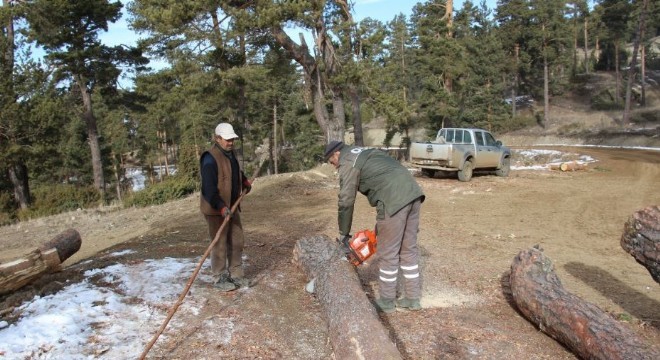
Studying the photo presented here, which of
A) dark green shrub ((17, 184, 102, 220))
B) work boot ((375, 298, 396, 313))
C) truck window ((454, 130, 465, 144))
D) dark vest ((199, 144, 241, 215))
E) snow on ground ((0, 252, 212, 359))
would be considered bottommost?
dark green shrub ((17, 184, 102, 220))

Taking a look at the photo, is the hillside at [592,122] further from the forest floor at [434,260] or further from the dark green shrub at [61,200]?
the dark green shrub at [61,200]

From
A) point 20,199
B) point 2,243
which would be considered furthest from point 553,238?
Answer: point 20,199

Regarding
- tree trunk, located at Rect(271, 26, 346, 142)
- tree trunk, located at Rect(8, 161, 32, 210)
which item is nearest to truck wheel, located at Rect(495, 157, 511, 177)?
tree trunk, located at Rect(271, 26, 346, 142)

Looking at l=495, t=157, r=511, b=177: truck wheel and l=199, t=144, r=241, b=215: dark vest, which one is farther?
l=495, t=157, r=511, b=177: truck wheel

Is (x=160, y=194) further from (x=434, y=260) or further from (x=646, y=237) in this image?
(x=646, y=237)

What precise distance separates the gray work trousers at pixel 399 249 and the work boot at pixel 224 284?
1.80 m

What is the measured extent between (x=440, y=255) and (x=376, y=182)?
335cm

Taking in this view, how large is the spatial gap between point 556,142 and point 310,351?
3939 centimetres

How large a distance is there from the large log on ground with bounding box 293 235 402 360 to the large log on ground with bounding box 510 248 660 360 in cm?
184

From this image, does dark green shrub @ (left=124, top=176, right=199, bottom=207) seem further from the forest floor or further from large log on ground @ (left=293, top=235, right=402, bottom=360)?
large log on ground @ (left=293, top=235, right=402, bottom=360)

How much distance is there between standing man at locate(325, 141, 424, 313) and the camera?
16.7 ft

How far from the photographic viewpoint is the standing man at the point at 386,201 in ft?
16.7

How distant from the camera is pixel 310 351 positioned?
14.3 ft

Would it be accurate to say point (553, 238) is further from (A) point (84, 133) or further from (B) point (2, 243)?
(A) point (84, 133)
